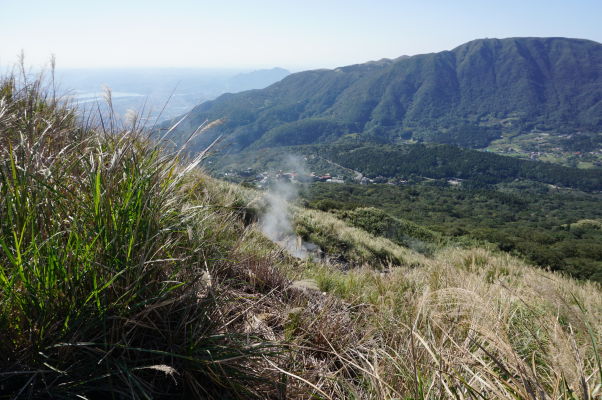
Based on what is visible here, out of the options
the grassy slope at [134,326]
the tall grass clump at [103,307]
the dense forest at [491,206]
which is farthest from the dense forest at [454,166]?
the tall grass clump at [103,307]

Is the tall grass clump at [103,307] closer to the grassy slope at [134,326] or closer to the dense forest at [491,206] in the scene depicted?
the grassy slope at [134,326]

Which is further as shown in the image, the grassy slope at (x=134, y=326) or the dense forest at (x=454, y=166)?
the dense forest at (x=454, y=166)

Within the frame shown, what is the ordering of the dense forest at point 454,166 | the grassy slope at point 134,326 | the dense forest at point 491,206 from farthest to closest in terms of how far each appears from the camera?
1. the dense forest at point 454,166
2. the dense forest at point 491,206
3. the grassy slope at point 134,326

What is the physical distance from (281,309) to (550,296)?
151 cm

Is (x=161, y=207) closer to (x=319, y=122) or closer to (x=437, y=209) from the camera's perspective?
(x=437, y=209)

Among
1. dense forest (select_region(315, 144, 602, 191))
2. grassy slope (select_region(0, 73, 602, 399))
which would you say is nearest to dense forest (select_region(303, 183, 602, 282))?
dense forest (select_region(315, 144, 602, 191))

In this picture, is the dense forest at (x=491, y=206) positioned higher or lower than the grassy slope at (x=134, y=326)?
lower

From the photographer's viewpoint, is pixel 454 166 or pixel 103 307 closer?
pixel 103 307

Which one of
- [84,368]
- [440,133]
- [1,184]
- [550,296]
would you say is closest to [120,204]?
[1,184]

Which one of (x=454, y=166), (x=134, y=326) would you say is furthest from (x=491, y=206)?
(x=134, y=326)

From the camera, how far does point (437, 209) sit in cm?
6475

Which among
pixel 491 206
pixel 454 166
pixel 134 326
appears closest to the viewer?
pixel 134 326

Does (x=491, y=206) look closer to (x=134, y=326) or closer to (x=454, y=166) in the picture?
(x=454, y=166)

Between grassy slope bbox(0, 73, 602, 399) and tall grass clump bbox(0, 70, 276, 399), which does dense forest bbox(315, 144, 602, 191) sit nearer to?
grassy slope bbox(0, 73, 602, 399)
